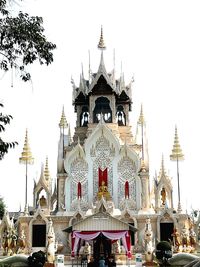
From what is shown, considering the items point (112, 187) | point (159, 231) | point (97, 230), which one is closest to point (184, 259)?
point (97, 230)

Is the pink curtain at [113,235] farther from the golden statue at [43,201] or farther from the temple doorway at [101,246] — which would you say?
the golden statue at [43,201]

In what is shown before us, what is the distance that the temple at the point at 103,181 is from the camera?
38.5 m

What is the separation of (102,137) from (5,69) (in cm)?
3060

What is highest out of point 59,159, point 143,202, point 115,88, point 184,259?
point 115,88

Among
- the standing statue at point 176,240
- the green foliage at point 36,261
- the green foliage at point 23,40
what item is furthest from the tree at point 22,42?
the standing statue at point 176,240

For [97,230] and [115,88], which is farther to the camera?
[115,88]

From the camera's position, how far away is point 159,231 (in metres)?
38.4

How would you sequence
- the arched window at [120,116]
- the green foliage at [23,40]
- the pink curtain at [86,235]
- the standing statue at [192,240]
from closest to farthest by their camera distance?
the green foliage at [23,40] → the pink curtain at [86,235] → the standing statue at [192,240] → the arched window at [120,116]

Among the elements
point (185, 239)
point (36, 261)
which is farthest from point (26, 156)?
point (36, 261)

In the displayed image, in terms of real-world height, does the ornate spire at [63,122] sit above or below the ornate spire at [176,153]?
above

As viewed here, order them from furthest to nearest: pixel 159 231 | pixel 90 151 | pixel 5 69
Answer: pixel 90 151 < pixel 159 231 < pixel 5 69

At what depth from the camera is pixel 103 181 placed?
40656 millimetres

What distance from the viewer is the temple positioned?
126ft

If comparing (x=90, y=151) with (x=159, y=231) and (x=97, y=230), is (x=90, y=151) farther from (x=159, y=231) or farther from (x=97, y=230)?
(x=97, y=230)
